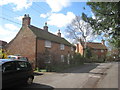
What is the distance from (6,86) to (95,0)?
Result: 368 inches

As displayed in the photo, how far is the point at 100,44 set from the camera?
67.6m

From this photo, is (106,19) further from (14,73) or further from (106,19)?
(14,73)

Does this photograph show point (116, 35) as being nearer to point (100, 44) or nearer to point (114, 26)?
point (114, 26)

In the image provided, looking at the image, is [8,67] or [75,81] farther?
[75,81]

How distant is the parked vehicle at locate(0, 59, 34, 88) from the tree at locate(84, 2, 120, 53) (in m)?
7.88

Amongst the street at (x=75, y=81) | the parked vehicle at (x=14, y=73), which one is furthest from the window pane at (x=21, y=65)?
the street at (x=75, y=81)

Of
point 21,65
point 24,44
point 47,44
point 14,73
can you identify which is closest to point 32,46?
point 24,44

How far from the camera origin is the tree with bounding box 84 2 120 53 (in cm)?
1131

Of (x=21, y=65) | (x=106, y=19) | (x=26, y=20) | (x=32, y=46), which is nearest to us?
(x=21, y=65)

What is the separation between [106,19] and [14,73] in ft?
30.8

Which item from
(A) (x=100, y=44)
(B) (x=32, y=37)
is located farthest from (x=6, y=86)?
(A) (x=100, y=44)

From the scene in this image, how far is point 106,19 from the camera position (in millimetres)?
12906

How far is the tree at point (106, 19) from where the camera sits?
445 inches

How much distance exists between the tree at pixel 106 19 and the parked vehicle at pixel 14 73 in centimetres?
788
